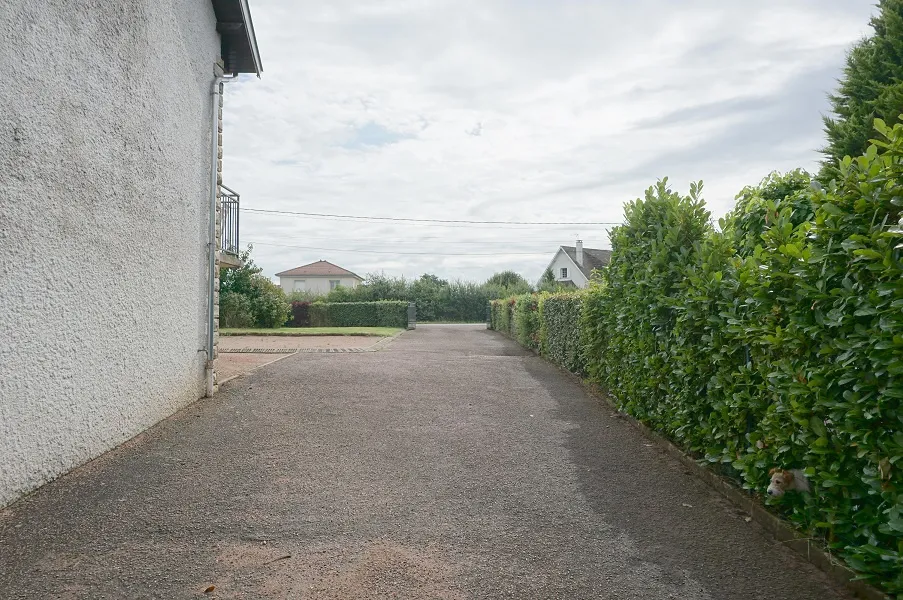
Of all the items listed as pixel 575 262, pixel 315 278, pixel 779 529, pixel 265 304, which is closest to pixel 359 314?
pixel 265 304

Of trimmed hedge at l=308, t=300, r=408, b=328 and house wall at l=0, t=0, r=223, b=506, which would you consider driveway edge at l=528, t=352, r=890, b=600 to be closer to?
house wall at l=0, t=0, r=223, b=506

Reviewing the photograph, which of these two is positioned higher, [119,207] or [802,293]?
[119,207]

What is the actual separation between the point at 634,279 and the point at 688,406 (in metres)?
2.03

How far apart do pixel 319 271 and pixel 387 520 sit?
239 ft

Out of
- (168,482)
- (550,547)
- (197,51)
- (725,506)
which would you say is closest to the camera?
(550,547)

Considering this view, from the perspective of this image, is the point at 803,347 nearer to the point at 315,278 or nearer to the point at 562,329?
the point at 562,329

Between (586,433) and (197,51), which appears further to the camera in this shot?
(197,51)

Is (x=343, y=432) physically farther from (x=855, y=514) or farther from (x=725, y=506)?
(x=855, y=514)

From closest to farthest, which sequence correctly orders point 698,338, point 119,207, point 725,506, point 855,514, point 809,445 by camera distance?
1. point 855,514
2. point 809,445
3. point 725,506
4. point 698,338
5. point 119,207

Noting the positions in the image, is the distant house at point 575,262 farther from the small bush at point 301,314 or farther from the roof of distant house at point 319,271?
the roof of distant house at point 319,271

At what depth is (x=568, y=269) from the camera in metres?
51.8

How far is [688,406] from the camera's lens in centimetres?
526

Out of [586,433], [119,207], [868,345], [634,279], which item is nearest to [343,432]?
[586,433]

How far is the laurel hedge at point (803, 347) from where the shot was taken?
2803mm
